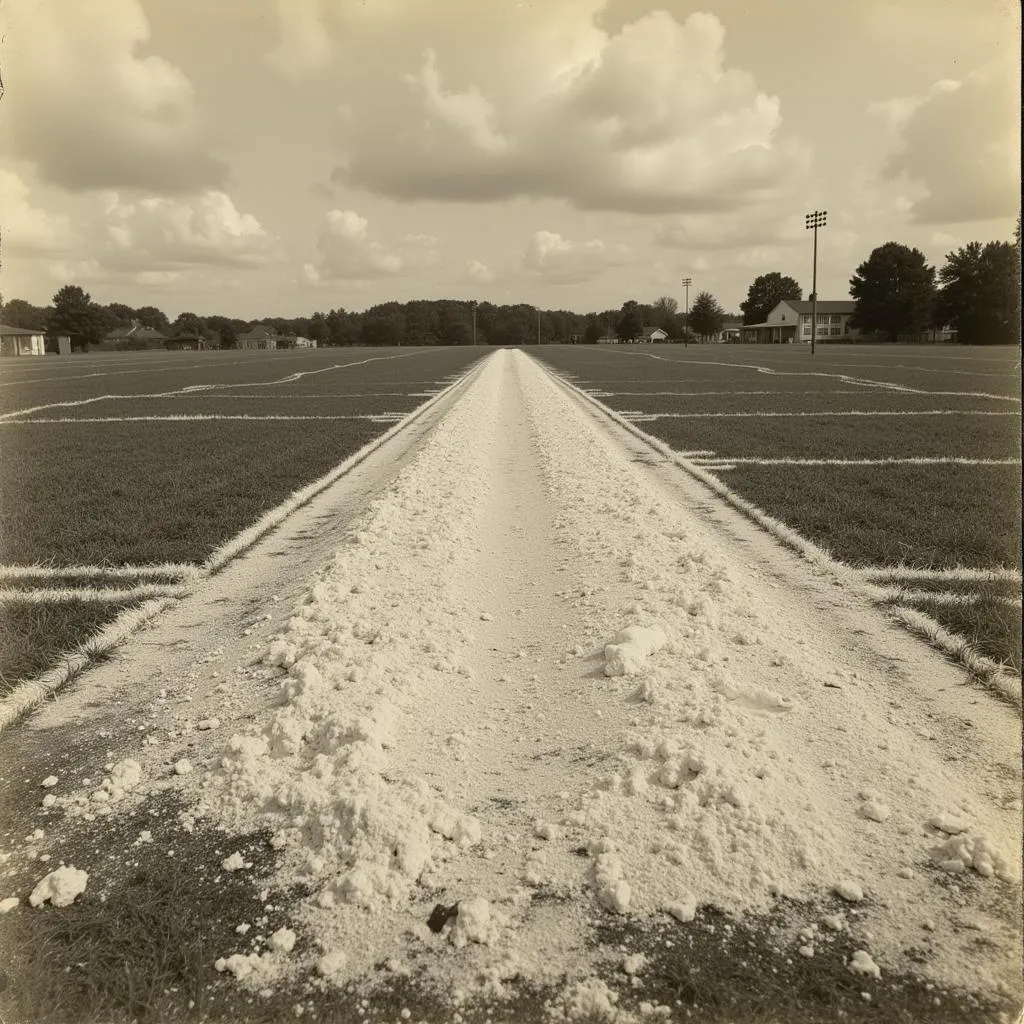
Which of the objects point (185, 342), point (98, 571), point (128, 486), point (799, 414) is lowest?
point (98, 571)

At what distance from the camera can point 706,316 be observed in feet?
397

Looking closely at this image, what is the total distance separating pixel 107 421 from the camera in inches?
653

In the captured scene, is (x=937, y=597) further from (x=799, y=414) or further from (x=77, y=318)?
(x=77, y=318)

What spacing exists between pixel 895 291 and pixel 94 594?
93.5 meters

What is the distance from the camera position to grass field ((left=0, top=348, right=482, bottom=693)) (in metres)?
5.17

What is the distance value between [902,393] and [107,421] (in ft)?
67.9

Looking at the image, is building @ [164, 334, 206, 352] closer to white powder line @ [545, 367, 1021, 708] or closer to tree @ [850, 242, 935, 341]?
tree @ [850, 242, 935, 341]

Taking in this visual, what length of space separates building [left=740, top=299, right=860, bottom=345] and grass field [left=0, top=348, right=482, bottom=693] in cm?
9914

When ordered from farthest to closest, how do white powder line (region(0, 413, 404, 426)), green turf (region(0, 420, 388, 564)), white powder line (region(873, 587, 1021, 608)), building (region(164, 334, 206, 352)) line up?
building (region(164, 334, 206, 352)) → white powder line (region(0, 413, 404, 426)) → green turf (region(0, 420, 388, 564)) → white powder line (region(873, 587, 1021, 608))

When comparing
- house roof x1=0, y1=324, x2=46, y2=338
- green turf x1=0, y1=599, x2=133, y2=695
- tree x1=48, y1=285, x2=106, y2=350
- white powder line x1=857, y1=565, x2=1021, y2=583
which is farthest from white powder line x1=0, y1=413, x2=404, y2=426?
tree x1=48, y1=285, x2=106, y2=350

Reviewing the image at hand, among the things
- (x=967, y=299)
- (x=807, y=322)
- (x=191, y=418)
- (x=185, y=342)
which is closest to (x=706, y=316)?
(x=807, y=322)

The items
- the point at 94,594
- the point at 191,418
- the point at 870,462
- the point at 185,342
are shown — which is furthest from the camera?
the point at 185,342

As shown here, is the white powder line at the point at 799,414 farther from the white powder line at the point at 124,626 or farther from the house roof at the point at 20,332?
the house roof at the point at 20,332

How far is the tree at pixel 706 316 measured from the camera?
121m
